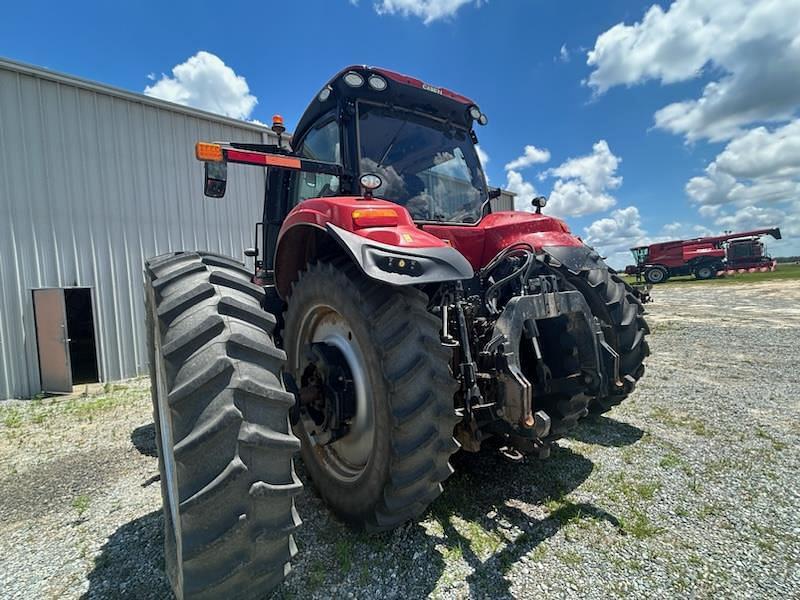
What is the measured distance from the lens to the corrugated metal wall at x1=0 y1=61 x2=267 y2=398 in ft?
18.5

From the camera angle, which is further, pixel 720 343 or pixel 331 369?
pixel 720 343

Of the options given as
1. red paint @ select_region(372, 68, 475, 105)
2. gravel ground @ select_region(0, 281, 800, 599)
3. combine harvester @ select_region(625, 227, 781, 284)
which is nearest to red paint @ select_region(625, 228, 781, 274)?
combine harvester @ select_region(625, 227, 781, 284)

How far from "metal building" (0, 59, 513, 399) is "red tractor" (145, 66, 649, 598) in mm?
4638

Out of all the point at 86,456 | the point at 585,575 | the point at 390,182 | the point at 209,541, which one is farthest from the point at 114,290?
the point at 585,575

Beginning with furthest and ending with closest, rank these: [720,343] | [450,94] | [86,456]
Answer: [720,343]
[86,456]
[450,94]

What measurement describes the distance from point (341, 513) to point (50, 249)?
6410 mm

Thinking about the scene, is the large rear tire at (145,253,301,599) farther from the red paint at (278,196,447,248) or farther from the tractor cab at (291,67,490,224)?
the tractor cab at (291,67,490,224)

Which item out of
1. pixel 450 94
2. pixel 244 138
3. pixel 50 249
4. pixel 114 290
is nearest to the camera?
pixel 450 94

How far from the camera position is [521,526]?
88.3 inches

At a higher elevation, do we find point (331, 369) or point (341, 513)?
point (331, 369)

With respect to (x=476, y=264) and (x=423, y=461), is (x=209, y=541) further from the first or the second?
(x=476, y=264)

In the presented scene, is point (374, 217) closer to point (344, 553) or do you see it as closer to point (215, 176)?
point (215, 176)

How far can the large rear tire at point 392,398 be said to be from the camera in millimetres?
1780

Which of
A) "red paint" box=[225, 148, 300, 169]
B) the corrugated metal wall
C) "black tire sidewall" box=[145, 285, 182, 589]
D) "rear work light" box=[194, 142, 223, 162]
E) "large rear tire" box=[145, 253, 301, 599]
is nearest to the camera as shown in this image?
"large rear tire" box=[145, 253, 301, 599]
